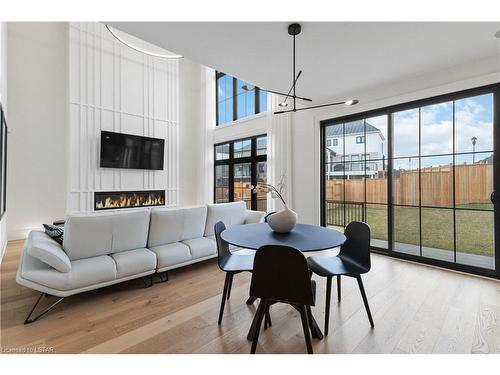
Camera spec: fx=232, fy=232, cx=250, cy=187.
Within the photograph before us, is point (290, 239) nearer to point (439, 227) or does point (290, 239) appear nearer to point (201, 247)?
point (201, 247)

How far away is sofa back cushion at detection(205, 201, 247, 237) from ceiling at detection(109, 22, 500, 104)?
1869 mm

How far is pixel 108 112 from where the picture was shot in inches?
216

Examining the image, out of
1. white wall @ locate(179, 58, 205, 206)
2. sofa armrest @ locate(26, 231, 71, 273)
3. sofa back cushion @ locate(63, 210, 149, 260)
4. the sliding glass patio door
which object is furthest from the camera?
white wall @ locate(179, 58, 205, 206)

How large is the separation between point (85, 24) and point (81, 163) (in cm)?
305

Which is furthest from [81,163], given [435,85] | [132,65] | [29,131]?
[435,85]

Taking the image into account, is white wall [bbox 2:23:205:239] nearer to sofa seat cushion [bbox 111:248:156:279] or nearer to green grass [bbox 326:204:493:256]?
sofa seat cushion [bbox 111:248:156:279]

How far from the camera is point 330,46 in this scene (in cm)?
256

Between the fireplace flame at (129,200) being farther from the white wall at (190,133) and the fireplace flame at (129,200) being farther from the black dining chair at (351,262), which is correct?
the black dining chair at (351,262)

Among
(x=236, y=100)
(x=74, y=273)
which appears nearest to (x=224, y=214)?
(x=74, y=273)

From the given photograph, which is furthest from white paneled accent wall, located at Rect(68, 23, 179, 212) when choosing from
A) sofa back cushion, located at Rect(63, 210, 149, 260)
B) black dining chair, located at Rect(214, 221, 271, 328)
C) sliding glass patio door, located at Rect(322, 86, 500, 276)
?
sliding glass patio door, located at Rect(322, 86, 500, 276)

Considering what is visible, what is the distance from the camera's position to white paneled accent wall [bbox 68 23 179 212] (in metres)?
5.04

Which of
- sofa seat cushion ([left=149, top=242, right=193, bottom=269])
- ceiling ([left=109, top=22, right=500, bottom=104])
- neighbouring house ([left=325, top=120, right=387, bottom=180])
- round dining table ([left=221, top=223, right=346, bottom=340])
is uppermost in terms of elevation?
ceiling ([left=109, top=22, right=500, bottom=104])

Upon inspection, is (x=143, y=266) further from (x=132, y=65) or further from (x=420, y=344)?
(x=132, y=65)

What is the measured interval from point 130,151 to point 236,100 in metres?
3.10
